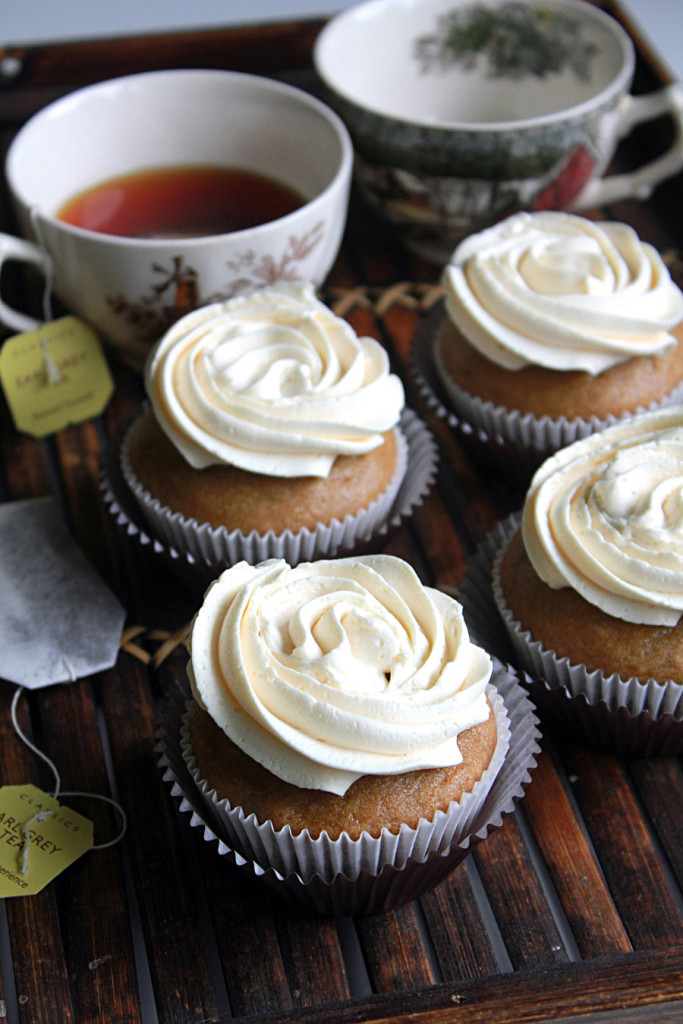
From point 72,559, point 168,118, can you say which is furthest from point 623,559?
point 168,118

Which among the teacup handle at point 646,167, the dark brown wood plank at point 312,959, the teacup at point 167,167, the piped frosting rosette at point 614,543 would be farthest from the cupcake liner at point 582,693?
the teacup handle at point 646,167

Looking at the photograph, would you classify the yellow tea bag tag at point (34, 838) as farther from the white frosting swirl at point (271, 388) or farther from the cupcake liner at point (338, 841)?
the white frosting swirl at point (271, 388)

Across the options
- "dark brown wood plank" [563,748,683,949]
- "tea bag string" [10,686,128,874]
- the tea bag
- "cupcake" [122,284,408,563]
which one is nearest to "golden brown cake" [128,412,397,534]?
Result: "cupcake" [122,284,408,563]

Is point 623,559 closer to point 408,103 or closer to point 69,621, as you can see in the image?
point 69,621

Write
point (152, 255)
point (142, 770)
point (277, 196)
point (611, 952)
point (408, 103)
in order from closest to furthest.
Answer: point (611, 952) → point (142, 770) → point (152, 255) → point (277, 196) → point (408, 103)

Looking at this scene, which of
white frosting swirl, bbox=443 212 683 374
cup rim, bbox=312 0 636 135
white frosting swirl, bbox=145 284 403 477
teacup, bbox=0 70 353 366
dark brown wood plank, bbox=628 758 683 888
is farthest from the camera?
cup rim, bbox=312 0 636 135

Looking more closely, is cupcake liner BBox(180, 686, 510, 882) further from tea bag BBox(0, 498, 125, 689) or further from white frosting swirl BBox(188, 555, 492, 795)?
tea bag BBox(0, 498, 125, 689)
